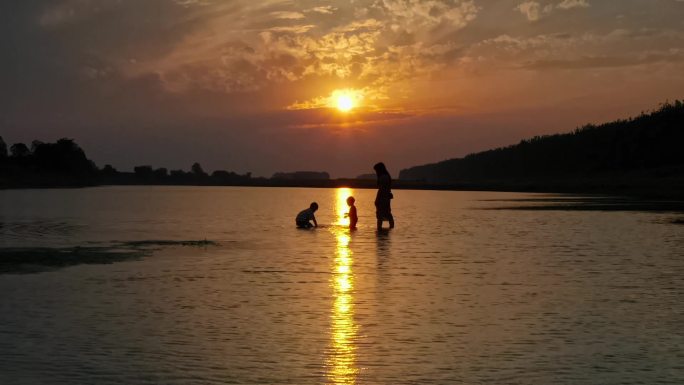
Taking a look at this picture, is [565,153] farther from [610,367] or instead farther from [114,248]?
[610,367]

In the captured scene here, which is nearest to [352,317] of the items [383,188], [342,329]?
[342,329]

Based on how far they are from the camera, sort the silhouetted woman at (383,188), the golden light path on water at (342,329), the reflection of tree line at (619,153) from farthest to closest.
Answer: the reflection of tree line at (619,153) → the silhouetted woman at (383,188) → the golden light path on water at (342,329)

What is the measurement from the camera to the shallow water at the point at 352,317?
963cm

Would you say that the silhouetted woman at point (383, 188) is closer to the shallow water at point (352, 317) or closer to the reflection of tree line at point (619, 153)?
the shallow water at point (352, 317)

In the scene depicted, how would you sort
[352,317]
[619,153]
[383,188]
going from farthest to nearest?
[619,153] < [383,188] < [352,317]

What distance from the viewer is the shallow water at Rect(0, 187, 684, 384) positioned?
9633 millimetres

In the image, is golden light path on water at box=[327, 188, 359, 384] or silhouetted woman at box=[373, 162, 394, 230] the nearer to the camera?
golden light path on water at box=[327, 188, 359, 384]

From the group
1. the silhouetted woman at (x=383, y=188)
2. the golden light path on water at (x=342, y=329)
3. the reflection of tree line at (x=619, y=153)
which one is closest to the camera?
the golden light path on water at (x=342, y=329)

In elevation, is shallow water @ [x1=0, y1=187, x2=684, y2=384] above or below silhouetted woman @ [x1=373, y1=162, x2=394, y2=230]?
below

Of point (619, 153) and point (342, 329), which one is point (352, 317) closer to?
point (342, 329)

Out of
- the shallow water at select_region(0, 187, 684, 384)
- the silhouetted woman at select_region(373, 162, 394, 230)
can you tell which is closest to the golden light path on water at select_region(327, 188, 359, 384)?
the shallow water at select_region(0, 187, 684, 384)

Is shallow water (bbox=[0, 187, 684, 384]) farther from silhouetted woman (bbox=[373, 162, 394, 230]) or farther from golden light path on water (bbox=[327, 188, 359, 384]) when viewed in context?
silhouetted woman (bbox=[373, 162, 394, 230])

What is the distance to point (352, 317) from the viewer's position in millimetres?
13164

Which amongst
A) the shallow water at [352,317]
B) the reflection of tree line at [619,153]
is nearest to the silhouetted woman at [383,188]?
the shallow water at [352,317]
